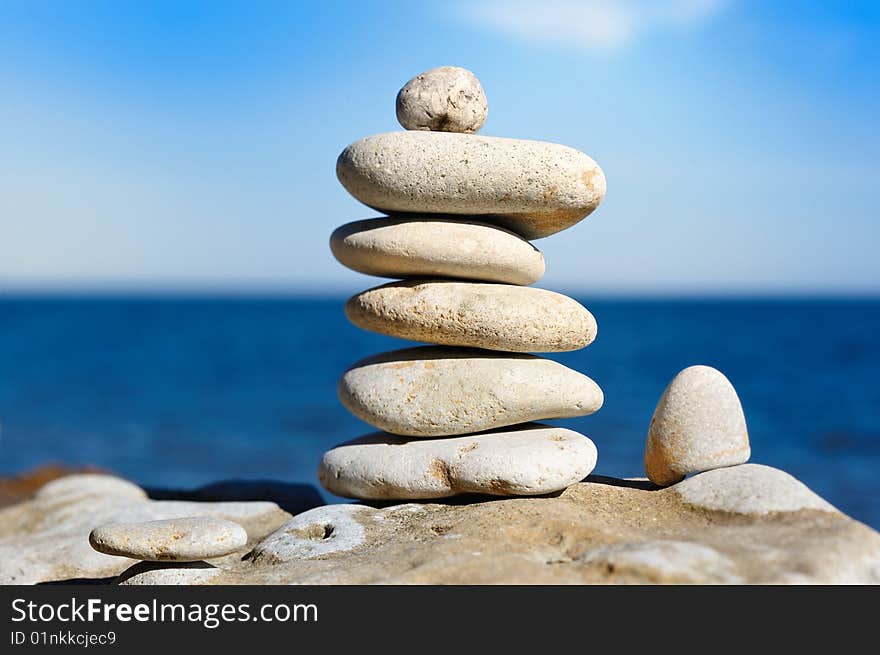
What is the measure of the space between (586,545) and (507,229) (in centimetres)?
302

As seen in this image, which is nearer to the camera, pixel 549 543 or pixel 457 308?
pixel 549 543

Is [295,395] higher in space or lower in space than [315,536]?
higher

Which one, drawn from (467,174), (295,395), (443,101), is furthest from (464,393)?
(295,395)

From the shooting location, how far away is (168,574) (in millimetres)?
5449

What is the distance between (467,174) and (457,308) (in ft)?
3.26

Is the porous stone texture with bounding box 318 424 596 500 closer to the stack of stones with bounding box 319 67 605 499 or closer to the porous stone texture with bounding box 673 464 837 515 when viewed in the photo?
the stack of stones with bounding box 319 67 605 499

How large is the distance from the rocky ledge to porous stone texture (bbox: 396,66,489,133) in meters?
2.96

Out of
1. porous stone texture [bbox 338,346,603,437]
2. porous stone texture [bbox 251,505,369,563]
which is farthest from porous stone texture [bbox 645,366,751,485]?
porous stone texture [bbox 251,505,369,563]

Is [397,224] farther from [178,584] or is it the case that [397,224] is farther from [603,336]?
[603,336]

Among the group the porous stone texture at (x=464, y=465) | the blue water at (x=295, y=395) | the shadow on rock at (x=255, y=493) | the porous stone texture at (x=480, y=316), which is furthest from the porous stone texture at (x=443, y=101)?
the blue water at (x=295, y=395)

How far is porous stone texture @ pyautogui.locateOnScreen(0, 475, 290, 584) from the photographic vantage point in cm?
657

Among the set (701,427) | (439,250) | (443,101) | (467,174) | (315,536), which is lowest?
(315,536)

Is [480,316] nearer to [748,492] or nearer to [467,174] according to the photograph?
[467,174]
